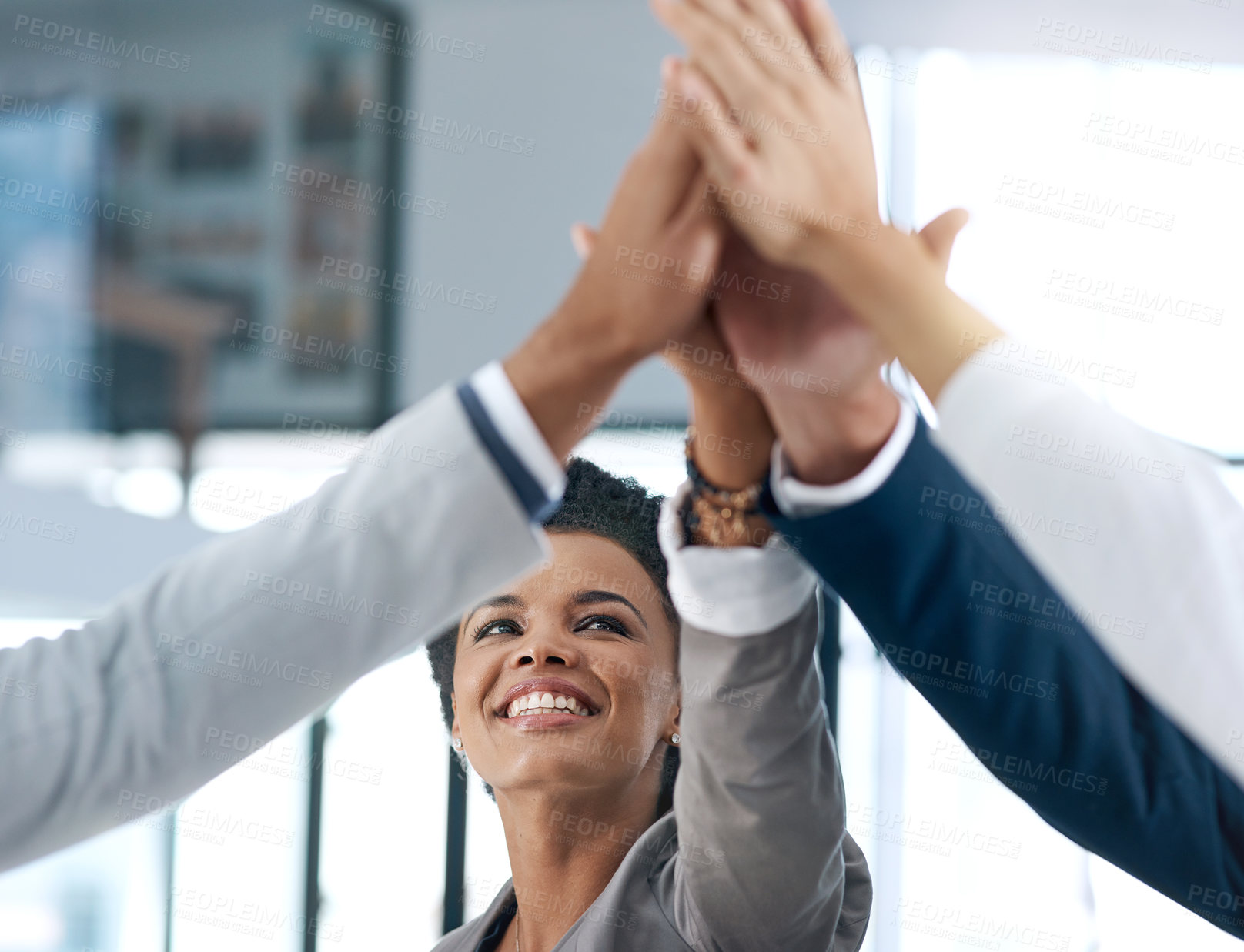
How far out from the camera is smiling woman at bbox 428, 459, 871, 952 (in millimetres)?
921

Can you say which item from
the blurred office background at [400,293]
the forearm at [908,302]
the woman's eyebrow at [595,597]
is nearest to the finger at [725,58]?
the forearm at [908,302]

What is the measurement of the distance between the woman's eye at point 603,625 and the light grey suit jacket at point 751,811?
285 mm

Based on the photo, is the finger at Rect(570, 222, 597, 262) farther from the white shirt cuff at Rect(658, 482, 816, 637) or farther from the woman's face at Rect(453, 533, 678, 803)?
the woman's face at Rect(453, 533, 678, 803)

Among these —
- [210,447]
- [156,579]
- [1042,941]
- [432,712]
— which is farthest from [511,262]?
[156,579]

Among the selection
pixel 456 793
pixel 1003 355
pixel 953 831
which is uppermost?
pixel 1003 355

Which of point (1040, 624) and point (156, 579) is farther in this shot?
point (1040, 624)

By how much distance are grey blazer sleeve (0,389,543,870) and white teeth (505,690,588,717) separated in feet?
2.14

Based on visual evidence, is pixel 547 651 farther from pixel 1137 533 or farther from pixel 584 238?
pixel 1137 533

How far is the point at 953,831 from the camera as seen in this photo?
2.89 meters

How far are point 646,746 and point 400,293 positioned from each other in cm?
230

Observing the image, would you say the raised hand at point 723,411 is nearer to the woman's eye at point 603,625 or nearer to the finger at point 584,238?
the finger at point 584,238

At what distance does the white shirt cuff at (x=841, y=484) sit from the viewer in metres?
0.71

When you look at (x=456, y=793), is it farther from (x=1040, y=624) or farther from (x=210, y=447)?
(x=1040, y=624)

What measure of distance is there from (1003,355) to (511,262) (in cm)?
270
